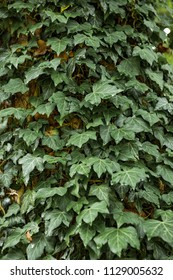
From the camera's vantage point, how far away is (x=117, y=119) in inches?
84.6

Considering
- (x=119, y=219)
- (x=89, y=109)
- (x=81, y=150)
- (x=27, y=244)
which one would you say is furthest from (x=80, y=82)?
(x=27, y=244)

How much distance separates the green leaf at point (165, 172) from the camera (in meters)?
2.15

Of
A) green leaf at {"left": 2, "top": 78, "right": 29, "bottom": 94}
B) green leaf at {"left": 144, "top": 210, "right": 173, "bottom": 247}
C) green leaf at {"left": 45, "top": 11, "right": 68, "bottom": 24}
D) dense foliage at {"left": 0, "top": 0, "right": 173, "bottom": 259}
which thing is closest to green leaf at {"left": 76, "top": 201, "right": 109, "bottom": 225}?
dense foliage at {"left": 0, "top": 0, "right": 173, "bottom": 259}

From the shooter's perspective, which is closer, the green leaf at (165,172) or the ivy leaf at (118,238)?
the ivy leaf at (118,238)

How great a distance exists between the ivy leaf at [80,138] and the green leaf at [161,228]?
0.53m

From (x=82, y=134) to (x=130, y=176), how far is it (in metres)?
0.35

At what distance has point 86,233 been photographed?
1885 millimetres

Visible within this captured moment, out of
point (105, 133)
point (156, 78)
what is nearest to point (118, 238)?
point (105, 133)

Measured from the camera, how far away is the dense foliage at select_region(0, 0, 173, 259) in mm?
1963

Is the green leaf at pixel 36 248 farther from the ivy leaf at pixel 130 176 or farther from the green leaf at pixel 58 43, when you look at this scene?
the green leaf at pixel 58 43

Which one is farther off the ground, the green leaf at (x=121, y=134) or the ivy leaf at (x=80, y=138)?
the green leaf at (x=121, y=134)

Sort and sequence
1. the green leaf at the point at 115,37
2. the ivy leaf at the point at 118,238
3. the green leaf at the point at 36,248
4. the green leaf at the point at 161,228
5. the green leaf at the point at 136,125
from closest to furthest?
the ivy leaf at the point at 118,238, the green leaf at the point at 161,228, the green leaf at the point at 36,248, the green leaf at the point at 136,125, the green leaf at the point at 115,37

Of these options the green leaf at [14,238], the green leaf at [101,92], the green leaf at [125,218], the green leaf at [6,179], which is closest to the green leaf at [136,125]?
the green leaf at [101,92]
